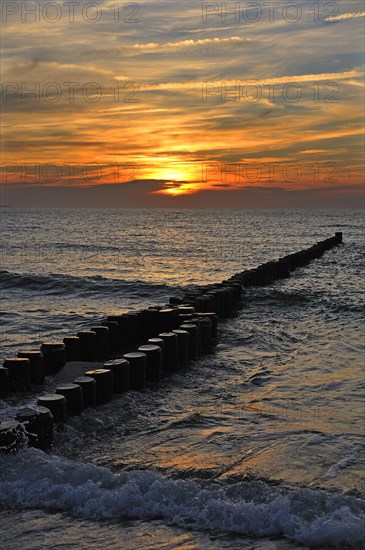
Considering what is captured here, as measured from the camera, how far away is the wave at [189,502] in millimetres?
5199

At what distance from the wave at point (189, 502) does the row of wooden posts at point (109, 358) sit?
0.67 m

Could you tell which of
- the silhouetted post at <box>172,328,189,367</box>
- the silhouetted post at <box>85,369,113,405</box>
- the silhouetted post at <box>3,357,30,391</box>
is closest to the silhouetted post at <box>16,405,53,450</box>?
the silhouetted post at <box>85,369,113,405</box>

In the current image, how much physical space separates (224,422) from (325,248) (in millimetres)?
38450

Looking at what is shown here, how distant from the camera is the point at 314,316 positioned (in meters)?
18.2

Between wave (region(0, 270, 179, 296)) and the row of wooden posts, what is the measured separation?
9.62 meters

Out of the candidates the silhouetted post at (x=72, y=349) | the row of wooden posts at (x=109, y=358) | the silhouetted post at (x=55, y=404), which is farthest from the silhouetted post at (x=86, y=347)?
the silhouetted post at (x=55, y=404)

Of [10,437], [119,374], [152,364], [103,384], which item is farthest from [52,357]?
[10,437]

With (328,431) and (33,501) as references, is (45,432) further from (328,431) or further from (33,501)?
(328,431)

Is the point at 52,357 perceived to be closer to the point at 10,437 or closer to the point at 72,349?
the point at 72,349

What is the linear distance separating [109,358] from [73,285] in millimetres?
15285

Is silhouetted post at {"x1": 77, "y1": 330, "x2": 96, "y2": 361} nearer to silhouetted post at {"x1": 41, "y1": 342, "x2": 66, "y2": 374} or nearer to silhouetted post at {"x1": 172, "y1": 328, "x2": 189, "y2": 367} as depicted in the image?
silhouetted post at {"x1": 41, "y1": 342, "x2": 66, "y2": 374}

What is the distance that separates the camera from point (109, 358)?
37.9 ft

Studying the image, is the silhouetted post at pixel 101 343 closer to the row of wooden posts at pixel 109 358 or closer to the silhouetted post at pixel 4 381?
the row of wooden posts at pixel 109 358

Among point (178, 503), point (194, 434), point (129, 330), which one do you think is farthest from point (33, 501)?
point (129, 330)
